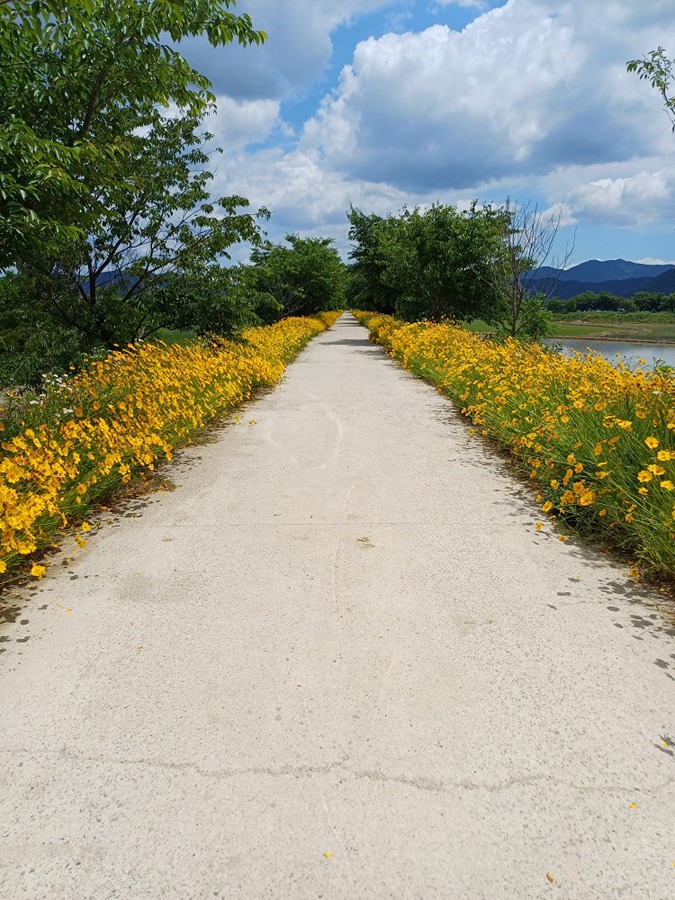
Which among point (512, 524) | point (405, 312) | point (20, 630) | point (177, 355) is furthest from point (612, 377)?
point (405, 312)

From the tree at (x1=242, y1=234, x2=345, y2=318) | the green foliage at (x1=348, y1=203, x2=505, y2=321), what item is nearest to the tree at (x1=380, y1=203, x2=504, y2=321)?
the green foliage at (x1=348, y1=203, x2=505, y2=321)

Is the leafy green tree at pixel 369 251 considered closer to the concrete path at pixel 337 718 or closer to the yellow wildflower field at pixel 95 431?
the yellow wildflower field at pixel 95 431

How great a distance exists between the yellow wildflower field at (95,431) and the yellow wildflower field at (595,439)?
10.4ft

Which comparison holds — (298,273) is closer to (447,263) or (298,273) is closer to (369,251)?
(369,251)

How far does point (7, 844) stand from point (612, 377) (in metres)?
5.59

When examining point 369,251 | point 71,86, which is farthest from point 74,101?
point 369,251

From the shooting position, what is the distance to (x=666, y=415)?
3.96 m

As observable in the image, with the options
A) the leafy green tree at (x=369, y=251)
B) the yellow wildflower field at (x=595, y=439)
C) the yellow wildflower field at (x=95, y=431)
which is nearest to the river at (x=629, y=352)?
the yellow wildflower field at (x=595, y=439)

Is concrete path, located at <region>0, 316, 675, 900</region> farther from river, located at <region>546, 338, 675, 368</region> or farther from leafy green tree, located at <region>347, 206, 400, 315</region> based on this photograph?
leafy green tree, located at <region>347, 206, 400, 315</region>

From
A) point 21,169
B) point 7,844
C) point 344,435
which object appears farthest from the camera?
point 344,435

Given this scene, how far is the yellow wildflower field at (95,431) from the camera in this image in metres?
3.11

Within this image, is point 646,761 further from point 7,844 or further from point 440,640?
point 7,844

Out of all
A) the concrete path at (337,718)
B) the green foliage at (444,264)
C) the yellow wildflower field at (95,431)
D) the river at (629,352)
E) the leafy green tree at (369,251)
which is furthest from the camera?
the leafy green tree at (369,251)

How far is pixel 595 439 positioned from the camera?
4.16 metres
